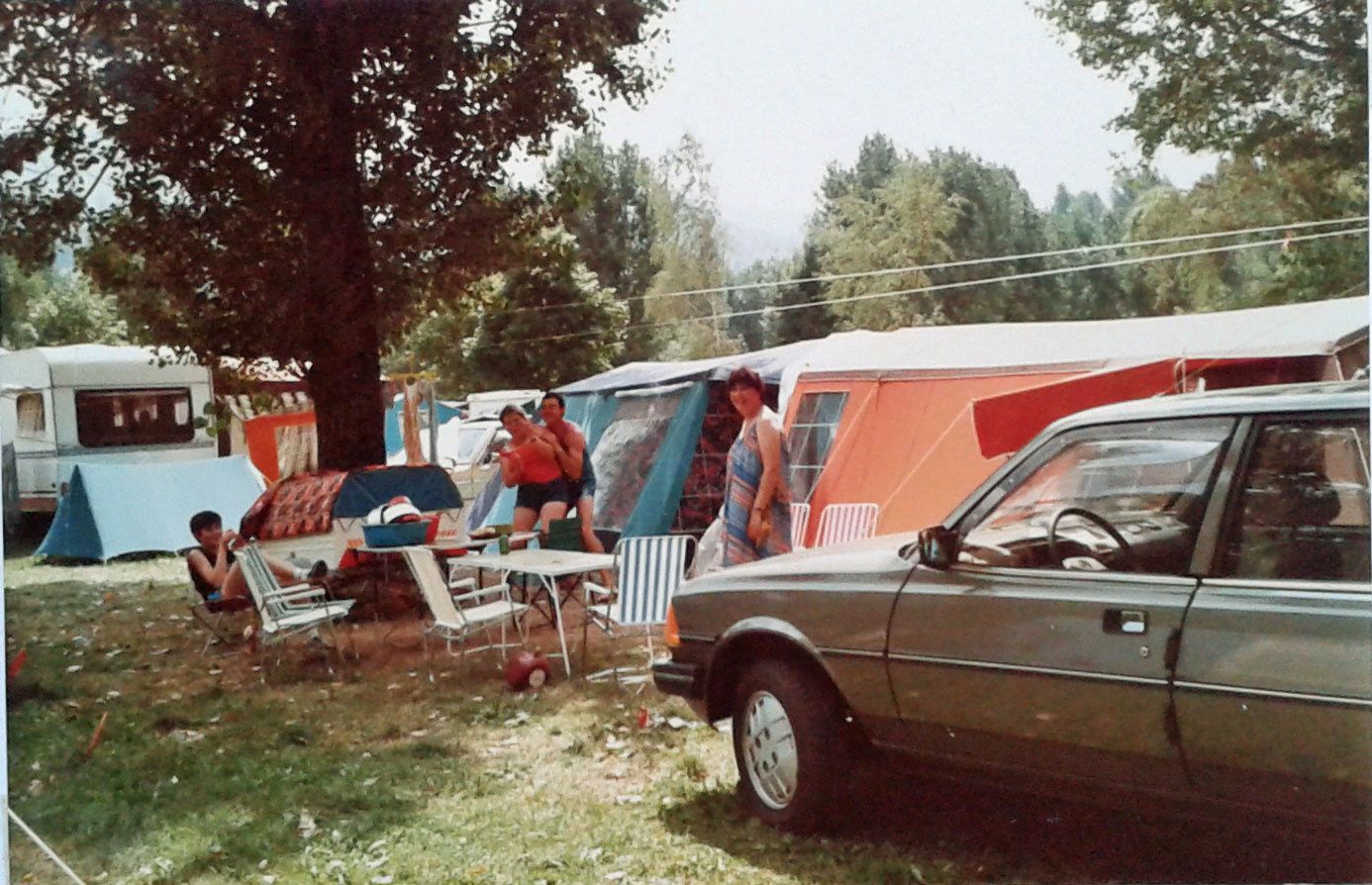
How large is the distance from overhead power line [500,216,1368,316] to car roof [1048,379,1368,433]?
864mm

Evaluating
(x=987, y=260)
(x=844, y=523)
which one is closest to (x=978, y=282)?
(x=987, y=260)

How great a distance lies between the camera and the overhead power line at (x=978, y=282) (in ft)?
10.9

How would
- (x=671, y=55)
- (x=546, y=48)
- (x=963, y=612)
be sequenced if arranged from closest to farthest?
(x=963, y=612) < (x=671, y=55) < (x=546, y=48)

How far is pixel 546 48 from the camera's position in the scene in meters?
4.88

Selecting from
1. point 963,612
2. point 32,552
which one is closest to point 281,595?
point 32,552

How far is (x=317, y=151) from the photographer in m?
4.92

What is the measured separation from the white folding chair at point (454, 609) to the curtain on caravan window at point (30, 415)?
1715 mm

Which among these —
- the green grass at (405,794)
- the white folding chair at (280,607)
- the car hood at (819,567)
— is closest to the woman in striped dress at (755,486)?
the green grass at (405,794)

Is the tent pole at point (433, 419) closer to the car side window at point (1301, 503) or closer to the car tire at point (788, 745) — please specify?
the car tire at point (788, 745)

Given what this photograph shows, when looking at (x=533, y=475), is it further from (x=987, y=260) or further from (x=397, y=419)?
(x=987, y=260)

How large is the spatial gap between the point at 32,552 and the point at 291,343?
1.68m

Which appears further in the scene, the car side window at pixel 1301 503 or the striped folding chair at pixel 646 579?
the striped folding chair at pixel 646 579

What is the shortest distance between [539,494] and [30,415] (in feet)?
8.88

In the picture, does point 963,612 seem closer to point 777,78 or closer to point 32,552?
point 777,78
